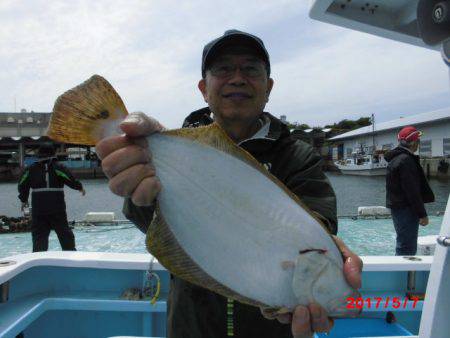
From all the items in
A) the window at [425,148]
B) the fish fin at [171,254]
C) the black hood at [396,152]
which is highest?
the window at [425,148]

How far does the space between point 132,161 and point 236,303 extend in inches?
34.3

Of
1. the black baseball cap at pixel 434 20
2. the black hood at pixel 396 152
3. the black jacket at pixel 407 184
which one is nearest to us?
the black baseball cap at pixel 434 20

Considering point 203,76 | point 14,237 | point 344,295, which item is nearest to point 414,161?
point 203,76

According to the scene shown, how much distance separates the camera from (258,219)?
3.69 feet

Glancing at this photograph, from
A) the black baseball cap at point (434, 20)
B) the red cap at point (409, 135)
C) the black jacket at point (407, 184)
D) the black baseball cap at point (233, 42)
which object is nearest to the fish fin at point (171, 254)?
the black baseball cap at point (233, 42)

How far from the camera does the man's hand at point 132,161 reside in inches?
43.6

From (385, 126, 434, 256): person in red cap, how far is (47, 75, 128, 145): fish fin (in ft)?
15.8

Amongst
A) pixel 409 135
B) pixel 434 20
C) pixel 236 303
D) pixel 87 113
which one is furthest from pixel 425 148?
pixel 87 113

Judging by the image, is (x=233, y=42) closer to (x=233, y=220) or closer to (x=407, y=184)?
(x=233, y=220)

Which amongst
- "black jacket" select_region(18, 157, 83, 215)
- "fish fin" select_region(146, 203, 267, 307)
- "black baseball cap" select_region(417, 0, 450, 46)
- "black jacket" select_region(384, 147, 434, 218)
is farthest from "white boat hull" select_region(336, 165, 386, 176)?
"fish fin" select_region(146, 203, 267, 307)

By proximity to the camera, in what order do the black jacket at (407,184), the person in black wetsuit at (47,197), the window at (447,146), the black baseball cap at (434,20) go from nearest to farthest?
the black baseball cap at (434,20) < the black jacket at (407,184) < the person in black wetsuit at (47,197) < the window at (447,146)

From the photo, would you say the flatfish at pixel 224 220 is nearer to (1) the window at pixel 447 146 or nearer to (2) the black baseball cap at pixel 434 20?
(2) the black baseball cap at pixel 434 20

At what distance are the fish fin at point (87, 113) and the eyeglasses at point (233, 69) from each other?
2.28 feet

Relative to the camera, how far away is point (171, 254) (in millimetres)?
1150
